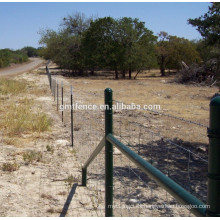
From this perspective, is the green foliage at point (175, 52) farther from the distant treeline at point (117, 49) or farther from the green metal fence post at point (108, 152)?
the green metal fence post at point (108, 152)

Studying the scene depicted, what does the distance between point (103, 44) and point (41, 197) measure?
30881mm

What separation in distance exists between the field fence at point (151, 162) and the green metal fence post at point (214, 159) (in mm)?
545

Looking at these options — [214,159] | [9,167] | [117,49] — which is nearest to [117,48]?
[117,49]

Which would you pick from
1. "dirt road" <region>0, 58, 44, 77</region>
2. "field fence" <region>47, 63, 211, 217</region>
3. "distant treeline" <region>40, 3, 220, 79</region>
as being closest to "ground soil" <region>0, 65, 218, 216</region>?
"field fence" <region>47, 63, 211, 217</region>

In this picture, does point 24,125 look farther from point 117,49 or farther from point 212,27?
point 117,49

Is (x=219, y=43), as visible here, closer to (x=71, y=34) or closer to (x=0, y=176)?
(x=0, y=176)

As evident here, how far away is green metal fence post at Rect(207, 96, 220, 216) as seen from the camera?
135 cm

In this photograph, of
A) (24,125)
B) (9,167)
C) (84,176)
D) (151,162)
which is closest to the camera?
(151,162)

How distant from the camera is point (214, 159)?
A: 1.38m

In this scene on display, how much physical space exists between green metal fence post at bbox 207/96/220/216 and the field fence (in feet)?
1.79

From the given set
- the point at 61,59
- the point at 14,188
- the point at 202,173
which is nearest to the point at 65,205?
the point at 14,188

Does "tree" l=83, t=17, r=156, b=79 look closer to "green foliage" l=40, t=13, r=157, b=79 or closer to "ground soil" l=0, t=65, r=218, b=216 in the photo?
"green foliage" l=40, t=13, r=157, b=79

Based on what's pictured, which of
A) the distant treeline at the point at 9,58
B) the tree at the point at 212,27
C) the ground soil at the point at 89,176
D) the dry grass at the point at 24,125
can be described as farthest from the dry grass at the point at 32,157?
the distant treeline at the point at 9,58

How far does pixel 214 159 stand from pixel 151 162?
154cm
